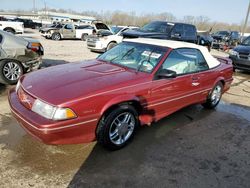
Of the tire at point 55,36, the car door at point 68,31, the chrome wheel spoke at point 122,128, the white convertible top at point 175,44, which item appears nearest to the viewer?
the chrome wheel spoke at point 122,128

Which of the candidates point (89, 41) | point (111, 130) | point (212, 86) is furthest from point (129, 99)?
point (89, 41)

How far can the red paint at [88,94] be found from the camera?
3.04 meters

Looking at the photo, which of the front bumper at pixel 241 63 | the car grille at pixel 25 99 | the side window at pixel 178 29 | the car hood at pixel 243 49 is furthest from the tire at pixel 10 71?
the car hood at pixel 243 49

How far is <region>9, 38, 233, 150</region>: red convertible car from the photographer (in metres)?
3.05

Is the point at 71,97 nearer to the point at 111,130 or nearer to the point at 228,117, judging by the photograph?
the point at 111,130

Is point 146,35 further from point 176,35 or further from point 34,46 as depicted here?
point 34,46

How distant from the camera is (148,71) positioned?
13.0 ft

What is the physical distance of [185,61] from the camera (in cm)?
462

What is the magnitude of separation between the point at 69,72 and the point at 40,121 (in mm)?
1112

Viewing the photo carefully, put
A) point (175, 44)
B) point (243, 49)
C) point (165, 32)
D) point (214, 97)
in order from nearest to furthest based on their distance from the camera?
point (175, 44) < point (214, 97) < point (243, 49) < point (165, 32)

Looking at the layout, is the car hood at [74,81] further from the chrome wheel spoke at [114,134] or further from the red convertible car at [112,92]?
the chrome wheel spoke at [114,134]

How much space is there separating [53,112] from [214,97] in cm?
397

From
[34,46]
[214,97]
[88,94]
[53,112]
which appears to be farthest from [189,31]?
[53,112]

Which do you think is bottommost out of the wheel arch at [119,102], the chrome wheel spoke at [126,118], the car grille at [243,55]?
the car grille at [243,55]
